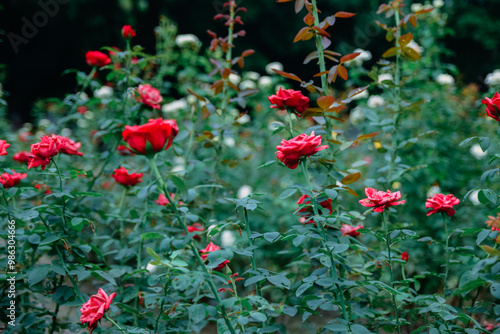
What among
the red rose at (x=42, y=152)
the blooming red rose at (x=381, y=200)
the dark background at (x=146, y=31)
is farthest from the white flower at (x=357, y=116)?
the dark background at (x=146, y=31)

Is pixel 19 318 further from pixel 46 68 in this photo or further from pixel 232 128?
pixel 46 68

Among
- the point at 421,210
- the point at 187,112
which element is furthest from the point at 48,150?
the point at 421,210

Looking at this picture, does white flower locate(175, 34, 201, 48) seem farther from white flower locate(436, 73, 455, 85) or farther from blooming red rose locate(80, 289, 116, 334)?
blooming red rose locate(80, 289, 116, 334)

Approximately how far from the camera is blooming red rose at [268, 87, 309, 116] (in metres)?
1.12

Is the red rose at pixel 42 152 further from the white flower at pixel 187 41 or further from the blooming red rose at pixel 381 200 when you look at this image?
the white flower at pixel 187 41

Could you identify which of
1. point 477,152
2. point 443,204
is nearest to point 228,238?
point 443,204

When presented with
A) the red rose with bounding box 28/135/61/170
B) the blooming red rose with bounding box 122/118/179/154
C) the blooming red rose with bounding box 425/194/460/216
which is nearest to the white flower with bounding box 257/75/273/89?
the blooming red rose with bounding box 425/194/460/216

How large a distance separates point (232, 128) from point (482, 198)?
105 centimetres

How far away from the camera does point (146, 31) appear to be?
672 cm

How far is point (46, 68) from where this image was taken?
22.8ft

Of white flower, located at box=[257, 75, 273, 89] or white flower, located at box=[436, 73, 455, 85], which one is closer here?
white flower, located at box=[436, 73, 455, 85]

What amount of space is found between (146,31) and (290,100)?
20.9 ft

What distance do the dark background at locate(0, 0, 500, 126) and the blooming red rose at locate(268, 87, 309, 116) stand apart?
575 cm

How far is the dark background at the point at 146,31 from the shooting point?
6180 mm
